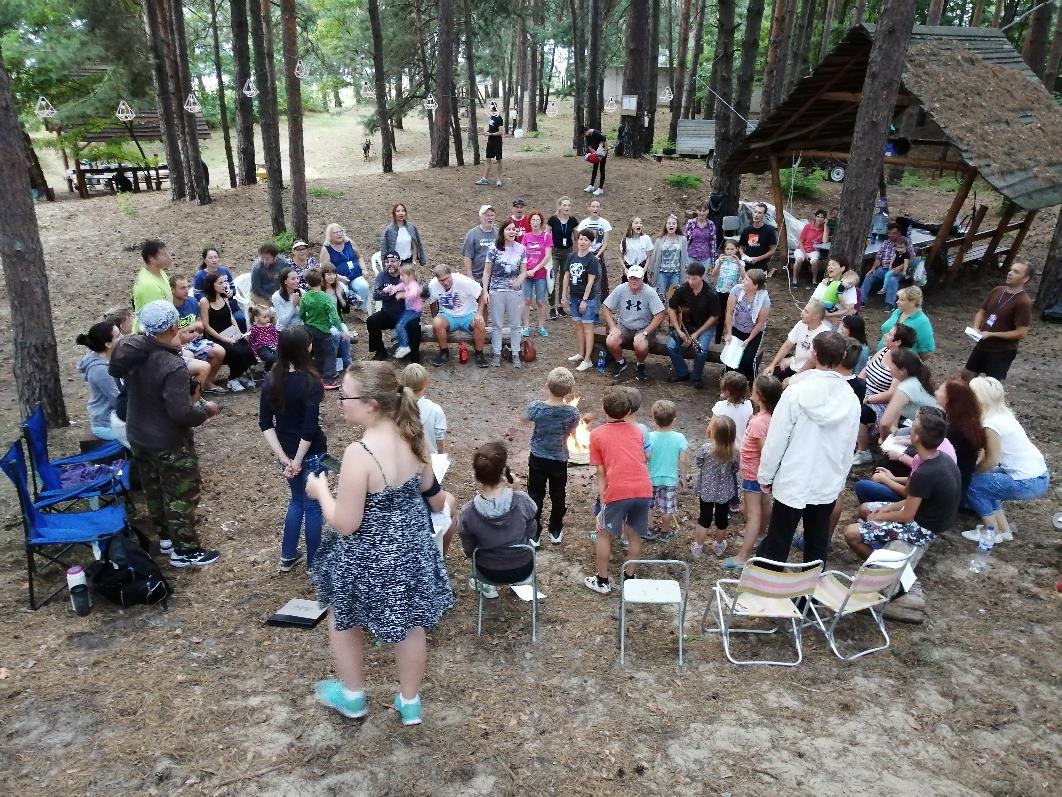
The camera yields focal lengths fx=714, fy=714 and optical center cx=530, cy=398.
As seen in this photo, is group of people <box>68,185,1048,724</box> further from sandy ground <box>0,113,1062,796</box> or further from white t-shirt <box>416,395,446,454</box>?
sandy ground <box>0,113,1062,796</box>

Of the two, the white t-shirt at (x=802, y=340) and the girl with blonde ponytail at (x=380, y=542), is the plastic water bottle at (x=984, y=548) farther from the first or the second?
the girl with blonde ponytail at (x=380, y=542)

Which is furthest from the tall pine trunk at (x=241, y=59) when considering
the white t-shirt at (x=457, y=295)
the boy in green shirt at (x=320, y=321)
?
the white t-shirt at (x=457, y=295)

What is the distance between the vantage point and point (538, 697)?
397 centimetres

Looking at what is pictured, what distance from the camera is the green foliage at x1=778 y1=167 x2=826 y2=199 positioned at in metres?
19.5

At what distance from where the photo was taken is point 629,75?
768 inches

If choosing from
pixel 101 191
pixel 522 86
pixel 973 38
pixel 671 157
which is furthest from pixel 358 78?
pixel 973 38

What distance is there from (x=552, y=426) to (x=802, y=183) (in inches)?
695

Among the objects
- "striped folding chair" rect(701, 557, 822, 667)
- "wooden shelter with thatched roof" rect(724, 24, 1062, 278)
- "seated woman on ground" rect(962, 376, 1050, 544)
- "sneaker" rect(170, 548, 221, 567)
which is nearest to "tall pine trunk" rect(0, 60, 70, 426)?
"sneaker" rect(170, 548, 221, 567)

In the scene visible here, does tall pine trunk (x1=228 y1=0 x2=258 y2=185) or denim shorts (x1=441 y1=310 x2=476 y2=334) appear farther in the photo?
tall pine trunk (x1=228 y1=0 x2=258 y2=185)

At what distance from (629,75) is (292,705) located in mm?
19279

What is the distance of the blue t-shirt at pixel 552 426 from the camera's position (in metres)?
5.10

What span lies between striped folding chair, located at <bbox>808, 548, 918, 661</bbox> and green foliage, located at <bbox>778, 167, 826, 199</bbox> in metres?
16.0

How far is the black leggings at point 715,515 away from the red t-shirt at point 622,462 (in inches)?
31.2

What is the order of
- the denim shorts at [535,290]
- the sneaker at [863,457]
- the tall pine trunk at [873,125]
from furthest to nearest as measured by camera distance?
1. the denim shorts at [535,290]
2. the tall pine trunk at [873,125]
3. the sneaker at [863,457]
